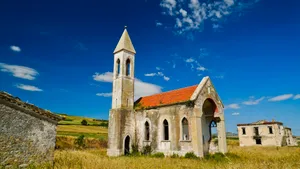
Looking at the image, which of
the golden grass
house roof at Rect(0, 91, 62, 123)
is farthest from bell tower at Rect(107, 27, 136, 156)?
house roof at Rect(0, 91, 62, 123)

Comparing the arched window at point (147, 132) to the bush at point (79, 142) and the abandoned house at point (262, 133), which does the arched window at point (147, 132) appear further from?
the abandoned house at point (262, 133)

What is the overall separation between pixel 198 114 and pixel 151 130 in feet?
18.6

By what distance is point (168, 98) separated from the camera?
72.4 feet

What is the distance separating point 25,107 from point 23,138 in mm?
1462

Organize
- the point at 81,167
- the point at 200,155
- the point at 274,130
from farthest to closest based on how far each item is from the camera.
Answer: the point at 274,130 < the point at 200,155 < the point at 81,167

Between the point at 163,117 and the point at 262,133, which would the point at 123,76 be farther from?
the point at 262,133

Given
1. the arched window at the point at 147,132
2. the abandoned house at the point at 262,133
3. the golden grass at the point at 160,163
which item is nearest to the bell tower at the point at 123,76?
the arched window at the point at 147,132

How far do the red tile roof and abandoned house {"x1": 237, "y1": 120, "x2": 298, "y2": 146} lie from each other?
30591mm

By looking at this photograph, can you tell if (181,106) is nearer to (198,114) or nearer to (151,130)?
(198,114)

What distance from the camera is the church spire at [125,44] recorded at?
83.3 ft

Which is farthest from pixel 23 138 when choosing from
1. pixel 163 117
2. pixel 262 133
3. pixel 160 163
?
pixel 262 133

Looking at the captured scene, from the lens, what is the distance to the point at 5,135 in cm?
922

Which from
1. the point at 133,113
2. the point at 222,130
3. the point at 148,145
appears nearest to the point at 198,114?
the point at 222,130

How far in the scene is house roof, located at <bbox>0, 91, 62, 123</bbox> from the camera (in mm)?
9312
